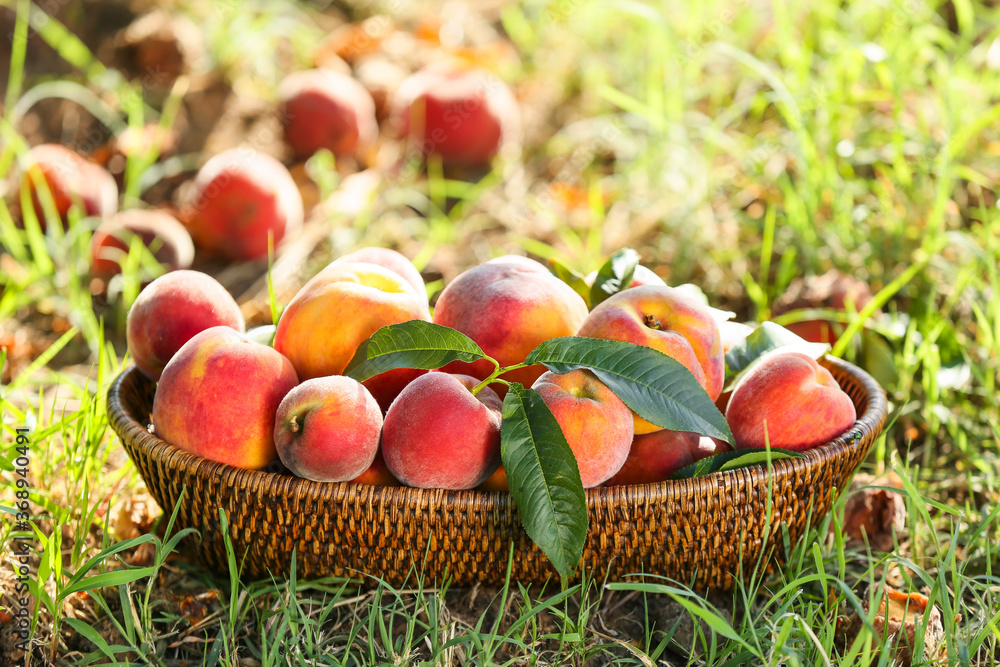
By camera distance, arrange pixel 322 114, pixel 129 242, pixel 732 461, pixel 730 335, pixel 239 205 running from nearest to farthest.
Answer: pixel 732 461 → pixel 730 335 → pixel 129 242 → pixel 239 205 → pixel 322 114

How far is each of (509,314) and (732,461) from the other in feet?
1.31

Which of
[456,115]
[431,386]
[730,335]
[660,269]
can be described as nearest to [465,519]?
[431,386]

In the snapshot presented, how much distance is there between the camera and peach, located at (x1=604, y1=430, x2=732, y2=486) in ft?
3.98

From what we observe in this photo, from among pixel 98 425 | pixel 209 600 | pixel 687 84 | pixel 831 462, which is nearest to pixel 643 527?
pixel 831 462

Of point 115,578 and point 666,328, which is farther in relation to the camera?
point 666,328

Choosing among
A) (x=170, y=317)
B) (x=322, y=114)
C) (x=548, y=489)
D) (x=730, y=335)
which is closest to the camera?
(x=548, y=489)

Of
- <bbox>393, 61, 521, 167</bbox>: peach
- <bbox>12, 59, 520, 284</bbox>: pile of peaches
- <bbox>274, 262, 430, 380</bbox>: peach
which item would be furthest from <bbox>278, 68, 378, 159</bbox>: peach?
<bbox>274, 262, 430, 380</bbox>: peach

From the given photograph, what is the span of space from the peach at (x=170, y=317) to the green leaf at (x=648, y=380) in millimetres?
591

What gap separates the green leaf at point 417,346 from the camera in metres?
1.12

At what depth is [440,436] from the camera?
110 cm

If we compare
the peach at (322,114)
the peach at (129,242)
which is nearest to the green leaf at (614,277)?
the peach at (129,242)

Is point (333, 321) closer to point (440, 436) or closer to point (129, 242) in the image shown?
point (440, 436)

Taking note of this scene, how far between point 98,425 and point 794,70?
2034mm

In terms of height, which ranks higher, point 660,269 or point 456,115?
point 456,115
